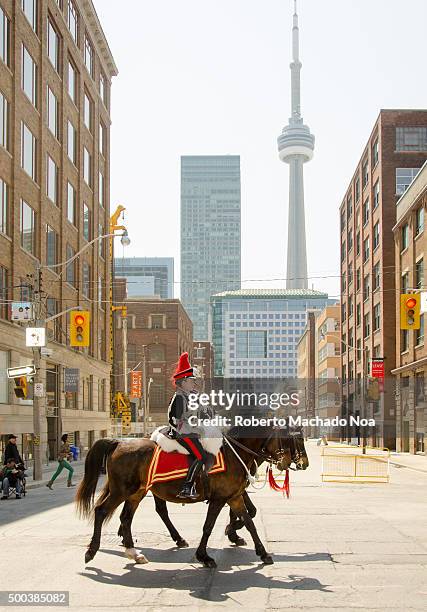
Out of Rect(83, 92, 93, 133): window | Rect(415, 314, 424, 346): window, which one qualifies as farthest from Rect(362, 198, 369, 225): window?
Rect(83, 92, 93, 133): window

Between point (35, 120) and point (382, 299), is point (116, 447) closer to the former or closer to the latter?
point (35, 120)

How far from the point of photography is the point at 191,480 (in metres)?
12.0

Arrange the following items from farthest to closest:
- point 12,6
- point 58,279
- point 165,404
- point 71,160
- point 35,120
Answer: point 165,404
point 71,160
point 58,279
point 35,120
point 12,6

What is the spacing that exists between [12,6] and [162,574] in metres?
34.7

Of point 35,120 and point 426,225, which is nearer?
point 35,120

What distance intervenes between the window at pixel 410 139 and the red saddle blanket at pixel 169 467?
66115 millimetres

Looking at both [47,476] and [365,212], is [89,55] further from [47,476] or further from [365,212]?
[47,476]

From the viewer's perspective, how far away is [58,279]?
48750 mm

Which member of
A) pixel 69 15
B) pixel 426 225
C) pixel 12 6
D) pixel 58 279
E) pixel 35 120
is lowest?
pixel 58 279

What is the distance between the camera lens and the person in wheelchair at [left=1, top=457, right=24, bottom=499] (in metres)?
24.8

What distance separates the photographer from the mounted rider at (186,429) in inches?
474

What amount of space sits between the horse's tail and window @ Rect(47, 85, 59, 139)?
37387 mm

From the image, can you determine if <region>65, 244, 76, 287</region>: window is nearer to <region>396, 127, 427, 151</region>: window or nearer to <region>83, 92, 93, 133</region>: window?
<region>83, 92, 93, 133</region>: window

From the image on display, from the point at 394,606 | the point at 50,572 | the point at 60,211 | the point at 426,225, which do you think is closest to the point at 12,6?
the point at 60,211
